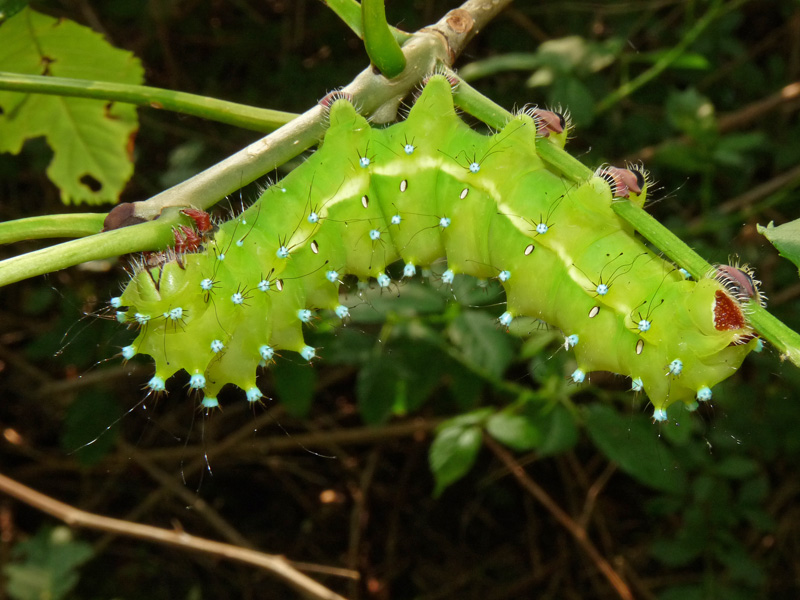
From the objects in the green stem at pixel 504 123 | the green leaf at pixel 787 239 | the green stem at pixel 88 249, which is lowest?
the green leaf at pixel 787 239

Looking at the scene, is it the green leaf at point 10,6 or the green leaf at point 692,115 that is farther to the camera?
the green leaf at point 692,115

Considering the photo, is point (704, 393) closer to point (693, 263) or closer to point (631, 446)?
point (693, 263)

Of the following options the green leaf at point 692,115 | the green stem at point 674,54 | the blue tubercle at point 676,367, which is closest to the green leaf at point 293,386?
the blue tubercle at point 676,367

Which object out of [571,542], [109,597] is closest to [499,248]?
[571,542]

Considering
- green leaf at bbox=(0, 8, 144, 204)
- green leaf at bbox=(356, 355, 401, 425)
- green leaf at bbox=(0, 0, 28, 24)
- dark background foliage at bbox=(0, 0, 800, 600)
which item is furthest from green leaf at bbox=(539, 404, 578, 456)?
green leaf at bbox=(0, 0, 28, 24)

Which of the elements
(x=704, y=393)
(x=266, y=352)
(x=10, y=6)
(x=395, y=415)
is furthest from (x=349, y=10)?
(x=395, y=415)

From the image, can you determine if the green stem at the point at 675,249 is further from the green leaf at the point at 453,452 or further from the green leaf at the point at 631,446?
the green leaf at the point at 453,452

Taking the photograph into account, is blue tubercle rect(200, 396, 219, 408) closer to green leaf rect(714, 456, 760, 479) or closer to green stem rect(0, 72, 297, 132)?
green stem rect(0, 72, 297, 132)
